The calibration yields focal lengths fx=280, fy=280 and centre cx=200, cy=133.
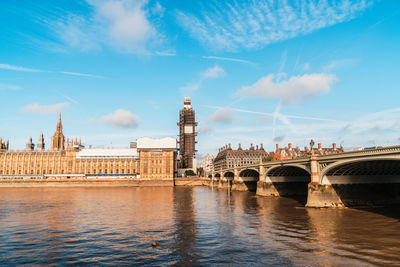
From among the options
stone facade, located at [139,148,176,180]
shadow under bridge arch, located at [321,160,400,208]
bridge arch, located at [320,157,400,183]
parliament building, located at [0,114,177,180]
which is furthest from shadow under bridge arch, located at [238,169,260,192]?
parliament building, located at [0,114,177,180]

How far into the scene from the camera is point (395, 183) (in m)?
52.2

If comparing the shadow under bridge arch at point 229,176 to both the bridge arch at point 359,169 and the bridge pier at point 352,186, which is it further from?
the bridge arch at point 359,169

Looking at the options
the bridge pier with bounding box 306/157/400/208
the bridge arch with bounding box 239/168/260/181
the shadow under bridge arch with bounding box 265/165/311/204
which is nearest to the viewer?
the bridge pier with bounding box 306/157/400/208

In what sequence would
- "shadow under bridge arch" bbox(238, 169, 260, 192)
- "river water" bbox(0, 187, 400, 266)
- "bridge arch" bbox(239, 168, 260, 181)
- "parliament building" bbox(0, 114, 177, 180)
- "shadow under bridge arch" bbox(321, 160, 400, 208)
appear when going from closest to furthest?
1. "river water" bbox(0, 187, 400, 266)
2. "shadow under bridge arch" bbox(321, 160, 400, 208)
3. "bridge arch" bbox(239, 168, 260, 181)
4. "shadow under bridge arch" bbox(238, 169, 260, 192)
5. "parliament building" bbox(0, 114, 177, 180)

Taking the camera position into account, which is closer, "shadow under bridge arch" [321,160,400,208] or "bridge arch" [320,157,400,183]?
"bridge arch" [320,157,400,183]

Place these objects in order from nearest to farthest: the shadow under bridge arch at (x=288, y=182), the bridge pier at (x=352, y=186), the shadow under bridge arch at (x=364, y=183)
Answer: the bridge pier at (x=352, y=186), the shadow under bridge arch at (x=364, y=183), the shadow under bridge arch at (x=288, y=182)

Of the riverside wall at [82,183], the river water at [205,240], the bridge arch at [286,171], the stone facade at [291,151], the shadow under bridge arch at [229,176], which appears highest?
the stone facade at [291,151]

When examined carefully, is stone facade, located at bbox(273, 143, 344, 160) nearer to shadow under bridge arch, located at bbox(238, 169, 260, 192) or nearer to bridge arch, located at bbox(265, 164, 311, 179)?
shadow under bridge arch, located at bbox(238, 169, 260, 192)

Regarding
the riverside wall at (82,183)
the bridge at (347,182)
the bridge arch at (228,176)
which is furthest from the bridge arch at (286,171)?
the riverside wall at (82,183)

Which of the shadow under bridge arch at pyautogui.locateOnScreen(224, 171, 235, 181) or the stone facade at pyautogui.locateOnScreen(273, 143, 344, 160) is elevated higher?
the stone facade at pyautogui.locateOnScreen(273, 143, 344, 160)

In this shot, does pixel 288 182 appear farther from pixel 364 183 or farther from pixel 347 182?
pixel 347 182

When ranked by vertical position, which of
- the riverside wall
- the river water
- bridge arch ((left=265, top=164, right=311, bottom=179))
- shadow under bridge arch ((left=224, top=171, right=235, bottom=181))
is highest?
bridge arch ((left=265, top=164, right=311, bottom=179))

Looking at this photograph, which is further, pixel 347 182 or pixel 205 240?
pixel 347 182

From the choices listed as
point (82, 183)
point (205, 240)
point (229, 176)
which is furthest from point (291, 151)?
point (205, 240)
